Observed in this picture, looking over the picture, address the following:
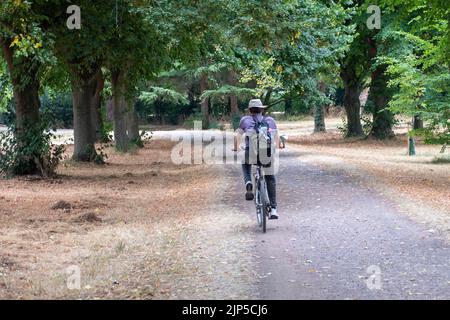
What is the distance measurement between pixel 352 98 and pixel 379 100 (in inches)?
91.6

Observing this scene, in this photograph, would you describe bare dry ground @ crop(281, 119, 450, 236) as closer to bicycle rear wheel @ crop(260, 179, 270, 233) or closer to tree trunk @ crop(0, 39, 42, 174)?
bicycle rear wheel @ crop(260, 179, 270, 233)

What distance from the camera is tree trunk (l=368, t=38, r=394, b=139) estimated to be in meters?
38.8

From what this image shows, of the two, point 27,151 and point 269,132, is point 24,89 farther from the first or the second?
point 269,132

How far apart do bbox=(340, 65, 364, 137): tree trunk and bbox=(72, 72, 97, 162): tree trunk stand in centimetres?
1841

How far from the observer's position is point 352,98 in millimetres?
41656

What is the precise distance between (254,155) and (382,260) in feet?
9.83

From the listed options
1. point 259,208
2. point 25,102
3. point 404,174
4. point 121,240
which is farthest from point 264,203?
point 25,102

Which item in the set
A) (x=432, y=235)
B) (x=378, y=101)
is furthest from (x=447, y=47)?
(x=378, y=101)

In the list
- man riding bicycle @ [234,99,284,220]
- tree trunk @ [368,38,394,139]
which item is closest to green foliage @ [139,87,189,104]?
tree trunk @ [368,38,394,139]

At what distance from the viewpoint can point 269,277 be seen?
8.44 metres

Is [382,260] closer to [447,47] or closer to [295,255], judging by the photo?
[295,255]

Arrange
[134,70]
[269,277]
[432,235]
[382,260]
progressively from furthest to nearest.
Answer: [134,70]
[432,235]
[382,260]
[269,277]

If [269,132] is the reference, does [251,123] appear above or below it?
above

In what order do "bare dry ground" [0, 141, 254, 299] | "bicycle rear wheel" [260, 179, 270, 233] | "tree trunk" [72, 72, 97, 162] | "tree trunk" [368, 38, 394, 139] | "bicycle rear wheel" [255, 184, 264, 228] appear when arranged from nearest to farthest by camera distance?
"bare dry ground" [0, 141, 254, 299] < "bicycle rear wheel" [260, 179, 270, 233] < "bicycle rear wheel" [255, 184, 264, 228] < "tree trunk" [72, 72, 97, 162] < "tree trunk" [368, 38, 394, 139]
